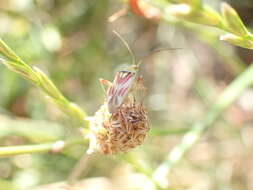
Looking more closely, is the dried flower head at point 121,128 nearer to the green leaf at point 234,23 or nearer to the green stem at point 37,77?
the green stem at point 37,77

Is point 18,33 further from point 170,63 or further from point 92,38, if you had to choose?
point 170,63

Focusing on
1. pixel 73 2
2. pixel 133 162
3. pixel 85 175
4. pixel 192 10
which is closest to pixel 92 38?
pixel 73 2

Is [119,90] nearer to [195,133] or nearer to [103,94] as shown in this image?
[195,133]

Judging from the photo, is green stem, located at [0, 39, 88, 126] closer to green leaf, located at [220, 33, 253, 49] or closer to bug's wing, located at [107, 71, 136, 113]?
bug's wing, located at [107, 71, 136, 113]

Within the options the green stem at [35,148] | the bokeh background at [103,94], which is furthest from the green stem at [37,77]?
the bokeh background at [103,94]

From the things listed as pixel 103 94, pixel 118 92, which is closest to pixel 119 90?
pixel 118 92

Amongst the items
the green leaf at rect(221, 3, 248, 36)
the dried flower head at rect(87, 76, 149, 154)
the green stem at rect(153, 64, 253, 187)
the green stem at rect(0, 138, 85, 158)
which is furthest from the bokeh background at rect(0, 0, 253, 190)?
the green leaf at rect(221, 3, 248, 36)
